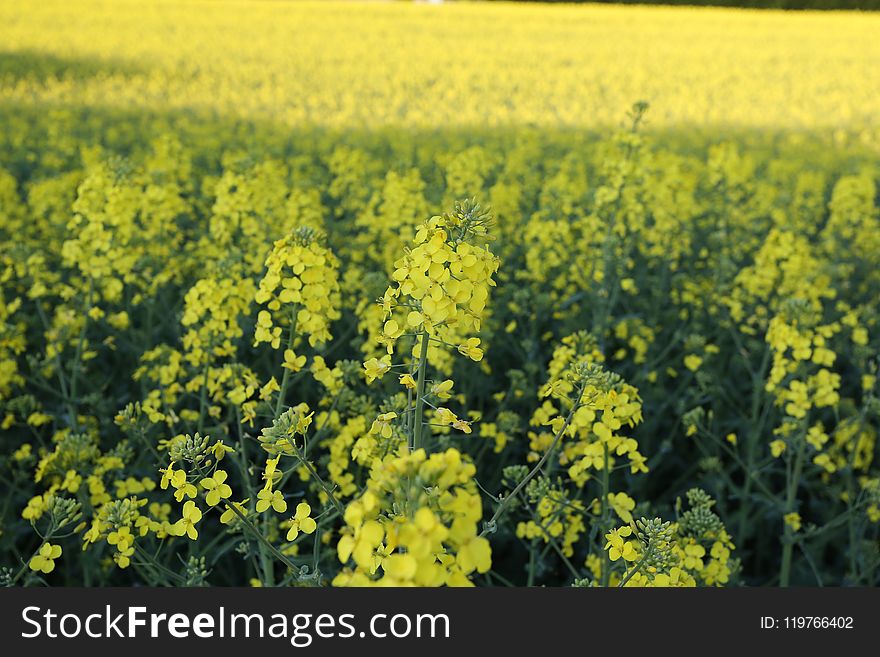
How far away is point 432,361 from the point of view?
3.13 meters

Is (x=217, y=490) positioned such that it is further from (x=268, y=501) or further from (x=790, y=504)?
(x=790, y=504)

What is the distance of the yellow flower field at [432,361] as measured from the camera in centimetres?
199

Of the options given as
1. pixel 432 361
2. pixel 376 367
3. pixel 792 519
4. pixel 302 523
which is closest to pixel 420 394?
pixel 376 367

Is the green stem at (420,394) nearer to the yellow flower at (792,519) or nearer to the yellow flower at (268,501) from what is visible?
the yellow flower at (268,501)

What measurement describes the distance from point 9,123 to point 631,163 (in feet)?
25.2

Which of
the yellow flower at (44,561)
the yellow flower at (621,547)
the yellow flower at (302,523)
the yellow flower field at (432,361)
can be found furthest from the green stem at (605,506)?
the yellow flower at (44,561)

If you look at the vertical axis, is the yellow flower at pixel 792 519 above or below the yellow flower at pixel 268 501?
below

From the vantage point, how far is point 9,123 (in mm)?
9242

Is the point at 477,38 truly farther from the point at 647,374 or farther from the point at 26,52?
the point at 647,374

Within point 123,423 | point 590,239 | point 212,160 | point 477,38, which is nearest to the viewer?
point 123,423

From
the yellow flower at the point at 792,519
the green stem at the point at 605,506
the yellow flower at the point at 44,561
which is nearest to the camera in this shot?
the yellow flower at the point at 44,561

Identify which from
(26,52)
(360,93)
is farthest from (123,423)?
(26,52)

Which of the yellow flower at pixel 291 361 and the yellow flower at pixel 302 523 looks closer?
the yellow flower at pixel 302 523

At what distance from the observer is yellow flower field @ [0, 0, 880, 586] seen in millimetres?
1985
